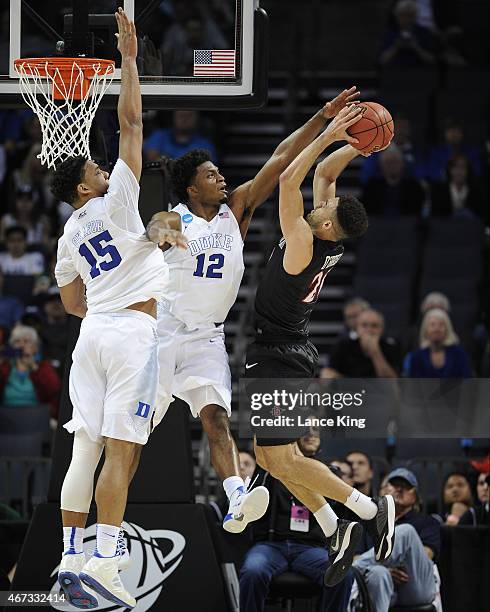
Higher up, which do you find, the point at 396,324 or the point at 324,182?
the point at 324,182

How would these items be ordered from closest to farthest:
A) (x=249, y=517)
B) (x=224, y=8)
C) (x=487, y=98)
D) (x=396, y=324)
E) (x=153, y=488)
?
(x=249, y=517), (x=153, y=488), (x=396, y=324), (x=487, y=98), (x=224, y=8)

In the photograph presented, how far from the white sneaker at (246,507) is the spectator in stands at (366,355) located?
4153mm

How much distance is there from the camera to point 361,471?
34.9ft

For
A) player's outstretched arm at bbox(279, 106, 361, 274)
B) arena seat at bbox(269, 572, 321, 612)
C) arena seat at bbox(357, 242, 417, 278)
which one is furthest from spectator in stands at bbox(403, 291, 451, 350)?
player's outstretched arm at bbox(279, 106, 361, 274)

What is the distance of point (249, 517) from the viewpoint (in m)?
8.33

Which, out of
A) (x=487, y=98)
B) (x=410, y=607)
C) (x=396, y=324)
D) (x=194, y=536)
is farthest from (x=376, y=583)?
(x=487, y=98)

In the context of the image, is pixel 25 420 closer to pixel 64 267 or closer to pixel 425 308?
pixel 425 308

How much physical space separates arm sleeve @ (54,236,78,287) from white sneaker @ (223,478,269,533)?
5.52 feet

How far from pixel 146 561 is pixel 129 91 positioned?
3150 millimetres

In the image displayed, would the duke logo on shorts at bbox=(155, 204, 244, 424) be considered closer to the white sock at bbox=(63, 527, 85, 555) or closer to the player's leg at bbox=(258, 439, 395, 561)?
the player's leg at bbox=(258, 439, 395, 561)

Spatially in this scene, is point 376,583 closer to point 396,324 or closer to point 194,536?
point 194,536

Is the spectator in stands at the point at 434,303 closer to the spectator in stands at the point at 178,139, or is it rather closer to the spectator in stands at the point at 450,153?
the spectator in stands at the point at 450,153

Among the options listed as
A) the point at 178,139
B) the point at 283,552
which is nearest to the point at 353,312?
the point at 178,139

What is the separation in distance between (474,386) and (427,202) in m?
3.58
